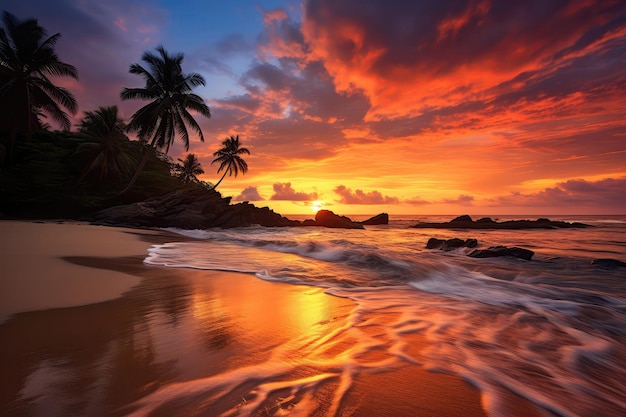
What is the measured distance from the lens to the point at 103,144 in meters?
25.6

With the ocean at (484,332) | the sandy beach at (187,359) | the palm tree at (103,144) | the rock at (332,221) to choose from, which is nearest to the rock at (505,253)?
the ocean at (484,332)

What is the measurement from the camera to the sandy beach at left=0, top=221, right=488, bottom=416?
63.6 inches

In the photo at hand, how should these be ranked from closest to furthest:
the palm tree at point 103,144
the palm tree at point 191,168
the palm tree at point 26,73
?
the palm tree at point 26,73, the palm tree at point 103,144, the palm tree at point 191,168

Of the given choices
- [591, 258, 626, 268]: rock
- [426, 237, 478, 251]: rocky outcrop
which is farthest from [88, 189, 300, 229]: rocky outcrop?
[591, 258, 626, 268]: rock

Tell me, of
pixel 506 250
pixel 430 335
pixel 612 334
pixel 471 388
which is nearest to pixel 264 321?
pixel 430 335

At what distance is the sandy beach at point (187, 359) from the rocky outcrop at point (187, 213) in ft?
62.5

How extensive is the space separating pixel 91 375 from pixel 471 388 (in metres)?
2.47

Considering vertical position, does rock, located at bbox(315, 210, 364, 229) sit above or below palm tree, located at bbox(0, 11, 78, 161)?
below

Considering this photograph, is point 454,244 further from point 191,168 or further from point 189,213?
point 191,168

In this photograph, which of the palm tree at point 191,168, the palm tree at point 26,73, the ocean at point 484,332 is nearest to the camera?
the ocean at point 484,332

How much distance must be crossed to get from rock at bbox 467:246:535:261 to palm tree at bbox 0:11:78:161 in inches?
1134

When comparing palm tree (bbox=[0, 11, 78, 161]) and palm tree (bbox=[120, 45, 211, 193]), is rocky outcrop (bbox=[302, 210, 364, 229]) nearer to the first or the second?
palm tree (bbox=[120, 45, 211, 193])

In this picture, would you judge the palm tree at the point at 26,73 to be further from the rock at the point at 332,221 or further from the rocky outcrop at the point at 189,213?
the rock at the point at 332,221

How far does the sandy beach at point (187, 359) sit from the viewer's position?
1.61m
